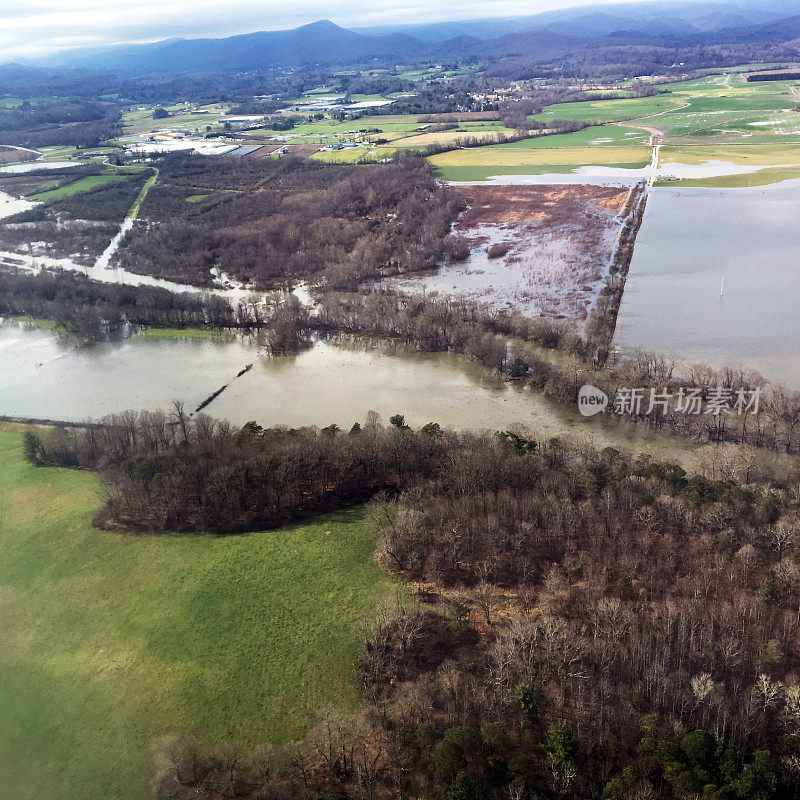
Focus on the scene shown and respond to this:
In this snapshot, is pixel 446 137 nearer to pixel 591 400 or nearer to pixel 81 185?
pixel 81 185

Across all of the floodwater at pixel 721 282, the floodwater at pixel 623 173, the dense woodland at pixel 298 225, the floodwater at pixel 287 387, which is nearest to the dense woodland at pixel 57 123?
the dense woodland at pixel 298 225

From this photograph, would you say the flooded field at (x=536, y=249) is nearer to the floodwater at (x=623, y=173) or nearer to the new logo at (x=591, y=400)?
the floodwater at (x=623, y=173)

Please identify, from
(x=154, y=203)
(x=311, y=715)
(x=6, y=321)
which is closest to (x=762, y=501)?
(x=311, y=715)

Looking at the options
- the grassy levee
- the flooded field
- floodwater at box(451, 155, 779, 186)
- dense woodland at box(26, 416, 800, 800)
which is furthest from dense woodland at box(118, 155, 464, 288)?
the grassy levee

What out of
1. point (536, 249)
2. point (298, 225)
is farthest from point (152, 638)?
point (298, 225)

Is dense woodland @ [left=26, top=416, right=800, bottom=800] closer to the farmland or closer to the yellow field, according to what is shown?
the farmland
